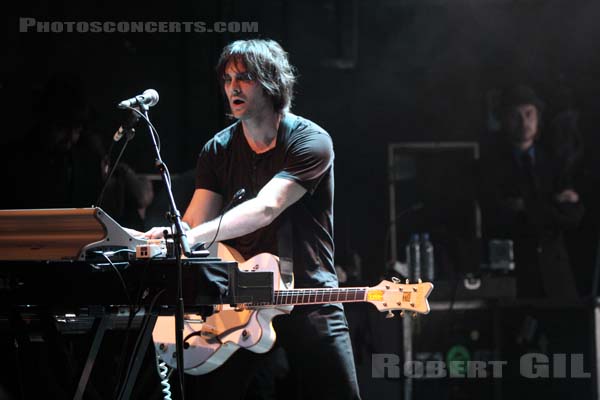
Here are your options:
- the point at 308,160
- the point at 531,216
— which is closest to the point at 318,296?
the point at 308,160

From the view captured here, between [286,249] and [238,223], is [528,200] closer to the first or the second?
[286,249]

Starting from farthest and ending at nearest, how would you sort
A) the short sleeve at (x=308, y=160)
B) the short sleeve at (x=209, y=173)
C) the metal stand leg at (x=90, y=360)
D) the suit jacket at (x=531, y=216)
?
the suit jacket at (x=531, y=216) → the short sleeve at (x=209, y=173) → the short sleeve at (x=308, y=160) → the metal stand leg at (x=90, y=360)

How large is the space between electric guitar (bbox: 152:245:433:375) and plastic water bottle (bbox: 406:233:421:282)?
7.78 feet

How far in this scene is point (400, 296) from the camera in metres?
3.95

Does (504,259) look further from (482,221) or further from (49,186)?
(49,186)

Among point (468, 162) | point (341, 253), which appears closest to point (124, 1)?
point (341, 253)

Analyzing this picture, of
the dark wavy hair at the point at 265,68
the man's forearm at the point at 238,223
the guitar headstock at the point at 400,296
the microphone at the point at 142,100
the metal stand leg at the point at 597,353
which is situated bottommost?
the metal stand leg at the point at 597,353

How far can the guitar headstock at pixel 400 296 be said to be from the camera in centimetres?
391

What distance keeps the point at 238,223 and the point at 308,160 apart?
0.45m

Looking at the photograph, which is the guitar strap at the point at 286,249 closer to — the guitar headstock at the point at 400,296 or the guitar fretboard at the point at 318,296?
the guitar fretboard at the point at 318,296

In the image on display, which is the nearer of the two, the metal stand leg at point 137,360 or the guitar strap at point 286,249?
the metal stand leg at point 137,360

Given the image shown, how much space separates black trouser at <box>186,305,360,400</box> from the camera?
3.80 meters

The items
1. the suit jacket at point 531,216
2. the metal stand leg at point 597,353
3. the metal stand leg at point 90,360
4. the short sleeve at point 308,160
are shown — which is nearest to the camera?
the metal stand leg at point 90,360

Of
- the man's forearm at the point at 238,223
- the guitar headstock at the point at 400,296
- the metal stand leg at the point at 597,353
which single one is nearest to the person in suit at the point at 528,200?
the metal stand leg at the point at 597,353
